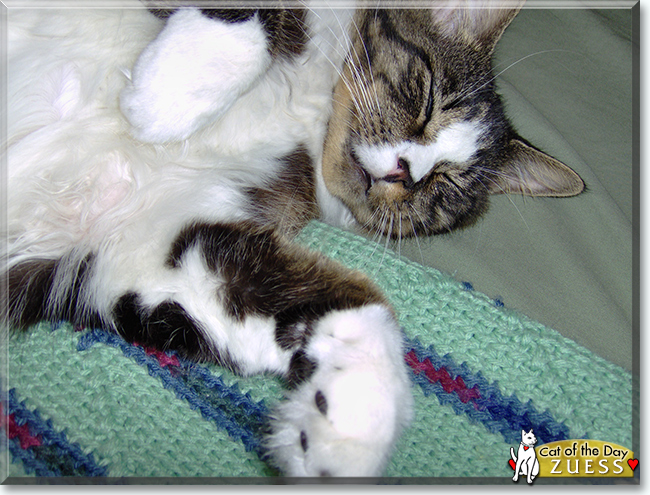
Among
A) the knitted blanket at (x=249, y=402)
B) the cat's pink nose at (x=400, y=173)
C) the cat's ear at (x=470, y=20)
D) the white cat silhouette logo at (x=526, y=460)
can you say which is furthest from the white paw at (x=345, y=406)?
the cat's ear at (x=470, y=20)

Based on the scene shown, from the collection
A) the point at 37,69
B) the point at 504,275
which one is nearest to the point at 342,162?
the point at 504,275

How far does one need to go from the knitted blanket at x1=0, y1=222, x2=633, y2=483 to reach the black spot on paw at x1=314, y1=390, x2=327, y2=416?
0.58ft

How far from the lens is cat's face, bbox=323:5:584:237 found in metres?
0.97

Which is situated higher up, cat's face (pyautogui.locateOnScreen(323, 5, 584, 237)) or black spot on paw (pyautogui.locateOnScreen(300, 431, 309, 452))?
cat's face (pyautogui.locateOnScreen(323, 5, 584, 237))

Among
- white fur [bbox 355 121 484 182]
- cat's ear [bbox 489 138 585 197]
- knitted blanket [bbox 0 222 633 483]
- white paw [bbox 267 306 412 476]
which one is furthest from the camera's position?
cat's ear [bbox 489 138 585 197]

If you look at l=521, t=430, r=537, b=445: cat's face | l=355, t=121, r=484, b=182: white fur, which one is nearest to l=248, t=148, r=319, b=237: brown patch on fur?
l=355, t=121, r=484, b=182: white fur

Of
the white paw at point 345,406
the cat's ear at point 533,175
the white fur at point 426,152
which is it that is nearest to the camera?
the white paw at point 345,406

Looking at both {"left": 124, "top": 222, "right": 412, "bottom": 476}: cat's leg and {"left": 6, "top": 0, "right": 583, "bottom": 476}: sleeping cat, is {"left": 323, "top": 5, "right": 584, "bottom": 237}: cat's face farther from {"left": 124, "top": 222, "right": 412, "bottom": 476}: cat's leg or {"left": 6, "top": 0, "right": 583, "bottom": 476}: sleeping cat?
{"left": 124, "top": 222, "right": 412, "bottom": 476}: cat's leg

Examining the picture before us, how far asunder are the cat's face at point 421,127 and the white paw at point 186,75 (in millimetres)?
263

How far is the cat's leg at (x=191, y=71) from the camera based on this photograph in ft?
2.59

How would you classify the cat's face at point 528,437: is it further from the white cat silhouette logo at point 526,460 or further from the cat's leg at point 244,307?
the cat's leg at point 244,307

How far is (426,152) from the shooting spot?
982mm

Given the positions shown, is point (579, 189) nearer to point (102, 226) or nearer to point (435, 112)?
point (435, 112)

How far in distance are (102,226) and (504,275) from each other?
87 centimetres
